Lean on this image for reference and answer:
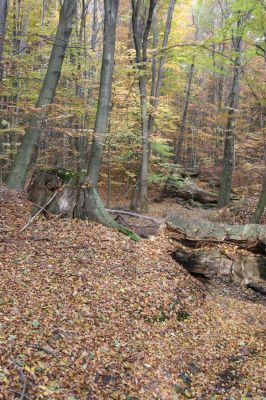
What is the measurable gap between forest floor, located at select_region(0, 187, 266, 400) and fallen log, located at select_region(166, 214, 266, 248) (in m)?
0.38

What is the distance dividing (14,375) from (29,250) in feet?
9.17

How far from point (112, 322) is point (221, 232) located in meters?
3.08

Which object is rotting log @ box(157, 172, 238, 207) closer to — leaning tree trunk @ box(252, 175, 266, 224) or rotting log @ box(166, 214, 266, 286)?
leaning tree trunk @ box(252, 175, 266, 224)

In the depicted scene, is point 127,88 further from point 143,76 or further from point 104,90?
point 104,90

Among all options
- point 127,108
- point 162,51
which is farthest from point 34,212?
point 162,51

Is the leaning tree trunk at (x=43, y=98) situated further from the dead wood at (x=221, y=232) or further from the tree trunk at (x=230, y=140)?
the tree trunk at (x=230, y=140)

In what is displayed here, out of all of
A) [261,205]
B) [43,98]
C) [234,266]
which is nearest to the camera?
[234,266]

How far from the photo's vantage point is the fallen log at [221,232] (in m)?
6.56

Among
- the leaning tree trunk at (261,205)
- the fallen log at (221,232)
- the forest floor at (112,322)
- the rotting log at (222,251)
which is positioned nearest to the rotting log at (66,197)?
the forest floor at (112,322)

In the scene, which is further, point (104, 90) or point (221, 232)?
point (104, 90)

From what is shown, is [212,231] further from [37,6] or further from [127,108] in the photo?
[37,6]

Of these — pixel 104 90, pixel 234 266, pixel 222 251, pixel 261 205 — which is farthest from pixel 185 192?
pixel 234 266

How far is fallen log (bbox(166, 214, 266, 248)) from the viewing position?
656 cm

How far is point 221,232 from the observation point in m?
6.80
